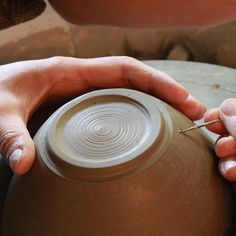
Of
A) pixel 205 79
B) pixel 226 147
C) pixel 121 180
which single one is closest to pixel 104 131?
pixel 121 180

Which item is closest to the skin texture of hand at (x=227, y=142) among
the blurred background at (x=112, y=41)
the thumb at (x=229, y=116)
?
the thumb at (x=229, y=116)

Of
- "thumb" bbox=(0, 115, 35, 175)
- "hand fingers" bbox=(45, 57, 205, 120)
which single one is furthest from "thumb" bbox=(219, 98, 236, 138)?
"thumb" bbox=(0, 115, 35, 175)

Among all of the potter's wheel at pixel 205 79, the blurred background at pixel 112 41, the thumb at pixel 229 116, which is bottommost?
the blurred background at pixel 112 41

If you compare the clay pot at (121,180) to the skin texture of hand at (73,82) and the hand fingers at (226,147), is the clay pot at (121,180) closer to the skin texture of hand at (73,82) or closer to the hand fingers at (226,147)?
the hand fingers at (226,147)

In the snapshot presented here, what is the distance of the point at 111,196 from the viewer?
0.92 meters

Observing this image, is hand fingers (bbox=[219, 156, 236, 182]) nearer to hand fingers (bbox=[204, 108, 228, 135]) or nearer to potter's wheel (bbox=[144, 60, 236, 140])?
hand fingers (bbox=[204, 108, 228, 135])

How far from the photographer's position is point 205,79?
174cm

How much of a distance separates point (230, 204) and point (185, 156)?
0.63ft

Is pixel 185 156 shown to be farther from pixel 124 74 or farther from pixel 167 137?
pixel 124 74

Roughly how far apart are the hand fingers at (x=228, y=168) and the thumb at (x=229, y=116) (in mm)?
61

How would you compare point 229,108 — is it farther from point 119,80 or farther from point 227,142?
point 119,80

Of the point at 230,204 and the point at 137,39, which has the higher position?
the point at 230,204

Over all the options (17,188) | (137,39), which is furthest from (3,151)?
(137,39)

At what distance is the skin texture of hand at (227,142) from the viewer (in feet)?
→ 3.35
